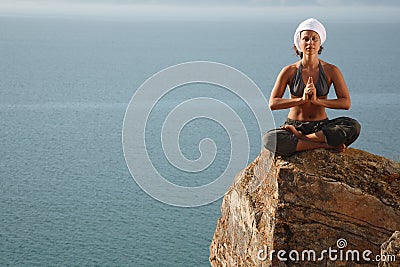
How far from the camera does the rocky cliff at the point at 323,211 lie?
610cm

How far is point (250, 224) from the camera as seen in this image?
6422mm

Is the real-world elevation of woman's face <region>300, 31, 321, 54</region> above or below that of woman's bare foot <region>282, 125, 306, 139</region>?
above

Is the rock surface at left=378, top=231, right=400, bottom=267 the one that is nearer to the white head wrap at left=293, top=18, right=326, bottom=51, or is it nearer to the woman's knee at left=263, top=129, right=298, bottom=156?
the woman's knee at left=263, top=129, right=298, bottom=156

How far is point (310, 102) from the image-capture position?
6.30 m

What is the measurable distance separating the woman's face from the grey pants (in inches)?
25.7

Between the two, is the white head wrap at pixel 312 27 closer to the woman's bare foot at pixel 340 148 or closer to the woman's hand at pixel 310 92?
the woman's hand at pixel 310 92

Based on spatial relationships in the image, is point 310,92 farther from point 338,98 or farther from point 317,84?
point 338,98

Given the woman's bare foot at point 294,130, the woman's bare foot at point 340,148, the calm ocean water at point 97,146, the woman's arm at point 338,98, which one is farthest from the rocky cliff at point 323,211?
the calm ocean water at point 97,146

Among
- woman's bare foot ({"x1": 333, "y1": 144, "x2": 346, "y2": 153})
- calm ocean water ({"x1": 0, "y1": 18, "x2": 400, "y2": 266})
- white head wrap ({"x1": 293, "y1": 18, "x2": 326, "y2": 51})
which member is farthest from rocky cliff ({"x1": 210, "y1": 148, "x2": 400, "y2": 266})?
calm ocean water ({"x1": 0, "y1": 18, "x2": 400, "y2": 266})

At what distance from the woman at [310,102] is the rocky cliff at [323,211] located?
140mm

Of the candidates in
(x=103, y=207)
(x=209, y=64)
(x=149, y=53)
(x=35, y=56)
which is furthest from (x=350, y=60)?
(x=209, y=64)

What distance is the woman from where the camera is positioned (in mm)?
6227

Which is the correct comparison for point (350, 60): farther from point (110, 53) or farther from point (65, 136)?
point (65, 136)

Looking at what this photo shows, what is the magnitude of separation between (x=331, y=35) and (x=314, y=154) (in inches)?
4192
